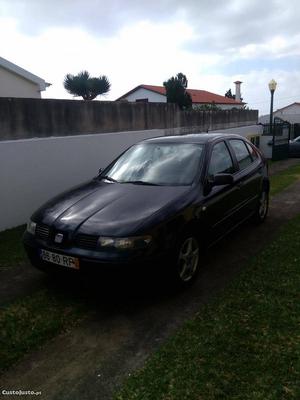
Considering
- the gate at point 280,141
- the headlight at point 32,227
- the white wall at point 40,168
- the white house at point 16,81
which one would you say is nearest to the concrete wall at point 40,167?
the white wall at point 40,168

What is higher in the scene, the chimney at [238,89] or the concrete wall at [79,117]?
the chimney at [238,89]

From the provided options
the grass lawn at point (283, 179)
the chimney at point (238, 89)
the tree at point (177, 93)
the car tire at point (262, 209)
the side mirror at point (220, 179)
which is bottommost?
the grass lawn at point (283, 179)

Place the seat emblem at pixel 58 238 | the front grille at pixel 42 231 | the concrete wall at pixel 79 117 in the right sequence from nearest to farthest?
the seat emblem at pixel 58 238 → the front grille at pixel 42 231 → the concrete wall at pixel 79 117

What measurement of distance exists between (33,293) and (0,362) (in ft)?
3.82

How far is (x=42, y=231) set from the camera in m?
3.75

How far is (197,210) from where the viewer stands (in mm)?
3953

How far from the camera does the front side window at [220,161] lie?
4546 mm

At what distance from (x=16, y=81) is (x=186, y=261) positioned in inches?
471

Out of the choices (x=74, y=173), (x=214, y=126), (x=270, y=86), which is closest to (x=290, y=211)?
(x=74, y=173)

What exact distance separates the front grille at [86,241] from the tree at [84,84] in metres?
27.5

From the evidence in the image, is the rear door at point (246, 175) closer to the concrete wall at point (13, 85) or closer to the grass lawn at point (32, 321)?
the grass lawn at point (32, 321)

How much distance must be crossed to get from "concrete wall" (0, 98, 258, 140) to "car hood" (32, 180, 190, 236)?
113 inches

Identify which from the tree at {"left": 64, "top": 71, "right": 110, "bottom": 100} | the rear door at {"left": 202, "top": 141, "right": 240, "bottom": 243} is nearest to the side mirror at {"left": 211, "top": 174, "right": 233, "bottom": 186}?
the rear door at {"left": 202, "top": 141, "right": 240, "bottom": 243}

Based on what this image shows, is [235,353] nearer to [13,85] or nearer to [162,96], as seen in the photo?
[13,85]
